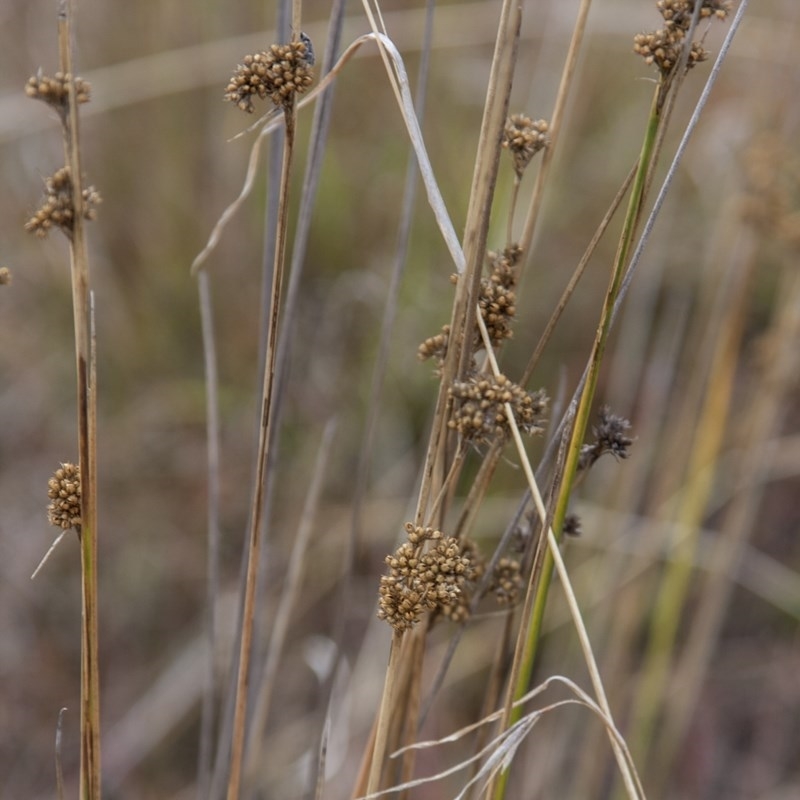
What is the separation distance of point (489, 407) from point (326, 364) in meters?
1.51

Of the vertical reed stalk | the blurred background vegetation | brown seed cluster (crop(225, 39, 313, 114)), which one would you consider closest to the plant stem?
brown seed cluster (crop(225, 39, 313, 114))

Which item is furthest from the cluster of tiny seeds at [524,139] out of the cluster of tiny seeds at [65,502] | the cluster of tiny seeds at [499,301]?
the cluster of tiny seeds at [65,502]

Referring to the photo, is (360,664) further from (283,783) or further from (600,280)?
(600,280)

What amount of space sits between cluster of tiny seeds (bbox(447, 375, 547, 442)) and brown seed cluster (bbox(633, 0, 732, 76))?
0.23m

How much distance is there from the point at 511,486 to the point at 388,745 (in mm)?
1218

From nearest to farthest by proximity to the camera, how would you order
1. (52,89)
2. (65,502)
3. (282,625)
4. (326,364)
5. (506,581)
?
1. (52,89)
2. (65,502)
3. (506,581)
4. (282,625)
5. (326,364)

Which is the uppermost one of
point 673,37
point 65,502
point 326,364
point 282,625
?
point 673,37

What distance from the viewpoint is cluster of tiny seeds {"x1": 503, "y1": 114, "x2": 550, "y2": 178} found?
2.18 feet

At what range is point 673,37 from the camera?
0.59 metres

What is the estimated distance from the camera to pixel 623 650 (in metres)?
1.49

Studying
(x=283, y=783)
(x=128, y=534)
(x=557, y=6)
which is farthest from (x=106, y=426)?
(x=557, y=6)

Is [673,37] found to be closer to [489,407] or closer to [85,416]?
[489,407]

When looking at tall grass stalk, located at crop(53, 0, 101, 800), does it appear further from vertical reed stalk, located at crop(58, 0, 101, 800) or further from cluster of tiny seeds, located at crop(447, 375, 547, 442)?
cluster of tiny seeds, located at crop(447, 375, 547, 442)

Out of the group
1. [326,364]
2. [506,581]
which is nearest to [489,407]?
[506,581]
